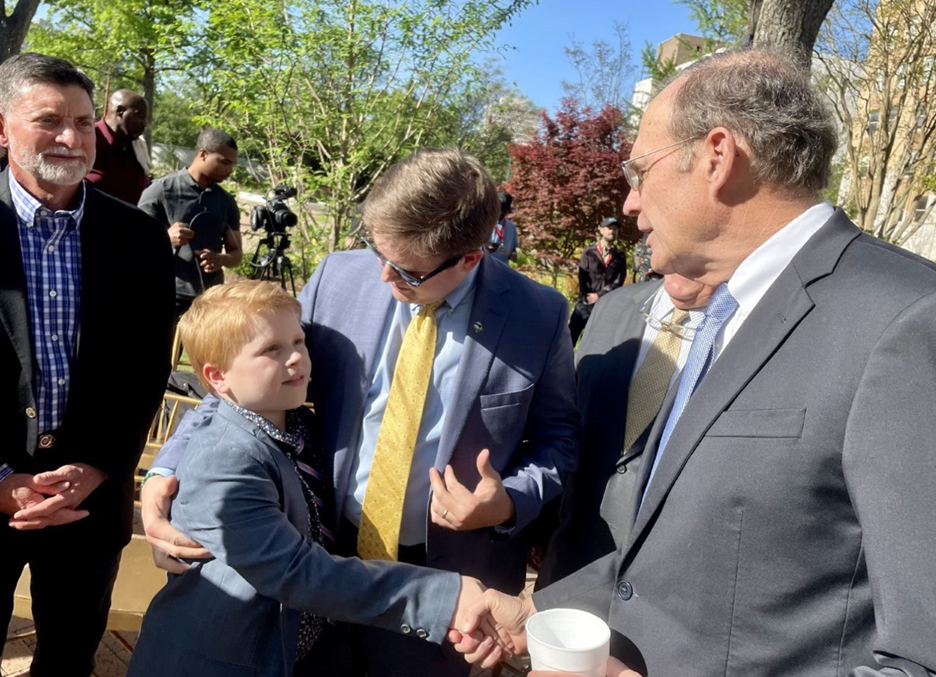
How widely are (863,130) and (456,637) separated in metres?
11.9

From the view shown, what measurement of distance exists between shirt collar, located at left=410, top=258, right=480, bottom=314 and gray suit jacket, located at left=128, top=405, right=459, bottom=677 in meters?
0.61

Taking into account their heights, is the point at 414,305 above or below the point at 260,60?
below

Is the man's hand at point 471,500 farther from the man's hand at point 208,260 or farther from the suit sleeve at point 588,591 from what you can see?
the man's hand at point 208,260

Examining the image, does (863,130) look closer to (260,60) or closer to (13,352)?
(260,60)

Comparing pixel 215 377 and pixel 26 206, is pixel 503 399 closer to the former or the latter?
pixel 215 377

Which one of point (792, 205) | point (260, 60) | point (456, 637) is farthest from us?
point (260, 60)

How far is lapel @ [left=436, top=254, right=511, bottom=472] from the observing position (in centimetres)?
198

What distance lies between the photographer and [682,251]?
1.49m

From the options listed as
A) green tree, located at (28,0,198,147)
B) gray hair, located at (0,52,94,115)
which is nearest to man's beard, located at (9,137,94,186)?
gray hair, located at (0,52,94,115)

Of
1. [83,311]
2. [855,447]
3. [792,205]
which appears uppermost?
[792,205]

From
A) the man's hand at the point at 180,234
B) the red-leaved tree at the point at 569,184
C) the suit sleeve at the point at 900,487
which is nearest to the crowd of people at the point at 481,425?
the suit sleeve at the point at 900,487

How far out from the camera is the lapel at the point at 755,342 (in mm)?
1247

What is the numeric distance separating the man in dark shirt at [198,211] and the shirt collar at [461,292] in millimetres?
3136

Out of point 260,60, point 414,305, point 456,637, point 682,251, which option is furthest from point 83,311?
point 260,60
